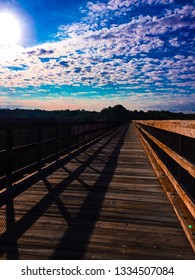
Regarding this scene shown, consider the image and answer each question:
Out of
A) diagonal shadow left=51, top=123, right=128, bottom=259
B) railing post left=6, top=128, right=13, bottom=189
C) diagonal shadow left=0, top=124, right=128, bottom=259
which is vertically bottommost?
diagonal shadow left=51, top=123, right=128, bottom=259

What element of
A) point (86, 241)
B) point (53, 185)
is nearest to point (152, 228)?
point (86, 241)

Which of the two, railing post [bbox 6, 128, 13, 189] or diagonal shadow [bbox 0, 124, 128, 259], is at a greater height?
railing post [bbox 6, 128, 13, 189]

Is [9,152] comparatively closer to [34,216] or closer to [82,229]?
[34,216]

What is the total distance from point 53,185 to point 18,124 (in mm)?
1578

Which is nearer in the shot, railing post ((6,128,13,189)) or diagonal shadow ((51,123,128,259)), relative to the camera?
diagonal shadow ((51,123,128,259))

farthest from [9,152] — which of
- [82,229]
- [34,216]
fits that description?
[82,229]

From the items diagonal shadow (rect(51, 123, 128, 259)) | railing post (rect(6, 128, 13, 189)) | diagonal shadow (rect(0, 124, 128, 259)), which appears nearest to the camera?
diagonal shadow (rect(51, 123, 128, 259))

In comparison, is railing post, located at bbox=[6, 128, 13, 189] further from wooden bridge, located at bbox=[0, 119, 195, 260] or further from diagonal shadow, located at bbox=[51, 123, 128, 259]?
diagonal shadow, located at bbox=[51, 123, 128, 259]

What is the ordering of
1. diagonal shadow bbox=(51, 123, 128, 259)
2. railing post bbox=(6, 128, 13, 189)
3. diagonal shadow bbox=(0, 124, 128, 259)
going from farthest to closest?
railing post bbox=(6, 128, 13, 189) → diagonal shadow bbox=(0, 124, 128, 259) → diagonal shadow bbox=(51, 123, 128, 259)

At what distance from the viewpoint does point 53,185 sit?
5914 mm

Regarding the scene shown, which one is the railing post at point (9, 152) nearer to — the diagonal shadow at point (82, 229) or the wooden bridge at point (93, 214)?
the wooden bridge at point (93, 214)

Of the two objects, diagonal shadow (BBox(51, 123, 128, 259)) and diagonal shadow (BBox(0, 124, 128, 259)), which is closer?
diagonal shadow (BBox(51, 123, 128, 259))

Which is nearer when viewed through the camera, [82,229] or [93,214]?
[82,229]

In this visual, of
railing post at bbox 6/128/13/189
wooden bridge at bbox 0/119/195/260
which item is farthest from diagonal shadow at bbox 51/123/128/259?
railing post at bbox 6/128/13/189
